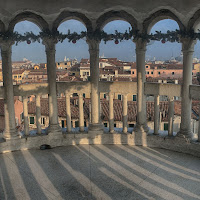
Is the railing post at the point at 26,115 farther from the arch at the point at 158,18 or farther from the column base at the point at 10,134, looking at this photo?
the arch at the point at 158,18

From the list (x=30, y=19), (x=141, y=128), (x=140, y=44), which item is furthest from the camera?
(x=141, y=128)

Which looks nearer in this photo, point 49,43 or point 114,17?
point 114,17

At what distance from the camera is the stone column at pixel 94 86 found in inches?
758

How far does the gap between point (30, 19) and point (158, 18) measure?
8.35 metres

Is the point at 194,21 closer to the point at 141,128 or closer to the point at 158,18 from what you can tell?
the point at 158,18

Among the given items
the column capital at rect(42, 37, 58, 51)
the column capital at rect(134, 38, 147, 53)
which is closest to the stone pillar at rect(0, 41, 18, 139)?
the column capital at rect(42, 37, 58, 51)

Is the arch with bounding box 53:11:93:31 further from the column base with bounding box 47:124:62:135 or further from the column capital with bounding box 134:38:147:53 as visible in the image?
the column base with bounding box 47:124:62:135

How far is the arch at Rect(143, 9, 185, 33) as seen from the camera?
1761 cm

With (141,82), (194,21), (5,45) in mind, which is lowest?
(141,82)

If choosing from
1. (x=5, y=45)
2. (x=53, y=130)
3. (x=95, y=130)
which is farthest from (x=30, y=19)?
(x=95, y=130)

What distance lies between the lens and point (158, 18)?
18.4 meters

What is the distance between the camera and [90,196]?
13.2 m

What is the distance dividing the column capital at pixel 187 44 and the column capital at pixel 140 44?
8.06 feet

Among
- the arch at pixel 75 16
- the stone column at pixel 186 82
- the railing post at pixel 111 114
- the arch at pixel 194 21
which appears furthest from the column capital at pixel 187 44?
the arch at pixel 75 16
